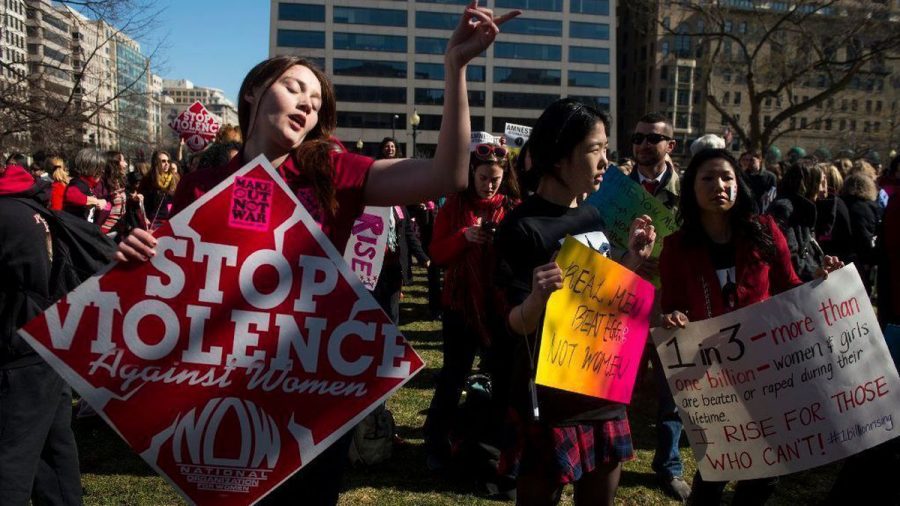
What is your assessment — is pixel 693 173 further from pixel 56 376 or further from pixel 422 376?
pixel 422 376

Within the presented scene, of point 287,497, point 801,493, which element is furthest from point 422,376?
point 287,497

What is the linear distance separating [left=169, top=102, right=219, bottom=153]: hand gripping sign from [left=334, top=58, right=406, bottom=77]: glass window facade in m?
63.5

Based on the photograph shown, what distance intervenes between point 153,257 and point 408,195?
0.71m

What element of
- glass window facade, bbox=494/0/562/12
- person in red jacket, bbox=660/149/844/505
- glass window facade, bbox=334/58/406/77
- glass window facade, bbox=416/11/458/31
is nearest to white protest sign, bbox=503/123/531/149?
person in red jacket, bbox=660/149/844/505

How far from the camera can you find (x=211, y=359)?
1.68m

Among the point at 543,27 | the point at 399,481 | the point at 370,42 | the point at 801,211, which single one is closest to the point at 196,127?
the point at 399,481

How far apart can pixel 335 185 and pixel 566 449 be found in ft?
3.89

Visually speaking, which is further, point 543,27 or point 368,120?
point 543,27

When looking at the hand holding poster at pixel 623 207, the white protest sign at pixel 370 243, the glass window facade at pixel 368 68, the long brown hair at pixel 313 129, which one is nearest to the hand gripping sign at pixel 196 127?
the white protest sign at pixel 370 243

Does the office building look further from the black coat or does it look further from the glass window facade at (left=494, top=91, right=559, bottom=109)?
the black coat

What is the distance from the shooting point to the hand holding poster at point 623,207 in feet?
9.95

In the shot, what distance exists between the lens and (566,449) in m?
2.13

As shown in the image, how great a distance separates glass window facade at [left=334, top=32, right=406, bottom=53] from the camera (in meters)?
70.1

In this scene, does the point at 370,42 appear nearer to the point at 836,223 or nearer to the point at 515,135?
the point at 515,135
